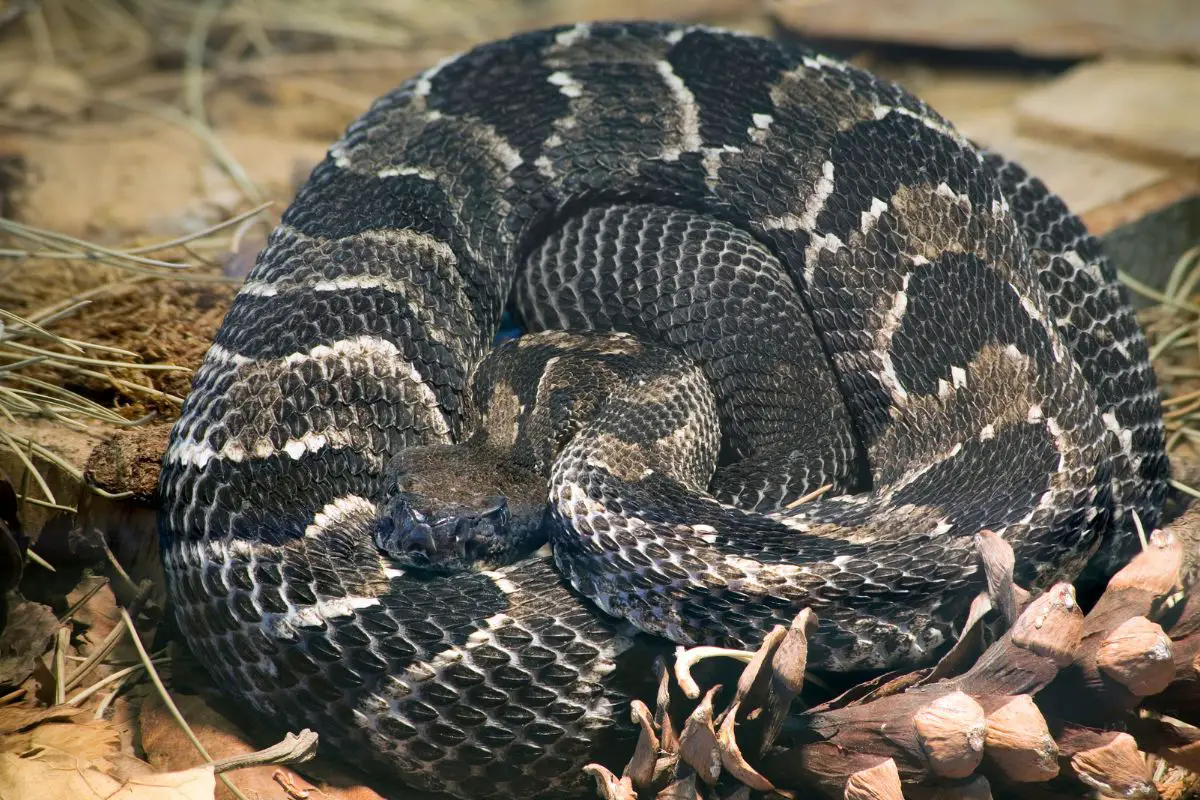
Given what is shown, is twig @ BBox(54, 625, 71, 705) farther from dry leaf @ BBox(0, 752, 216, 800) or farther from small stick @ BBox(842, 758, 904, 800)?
small stick @ BBox(842, 758, 904, 800)

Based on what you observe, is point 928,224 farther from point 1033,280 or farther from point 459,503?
point 459,503

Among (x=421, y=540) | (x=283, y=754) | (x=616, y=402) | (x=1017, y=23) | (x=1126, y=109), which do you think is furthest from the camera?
(x=1017, y=23)

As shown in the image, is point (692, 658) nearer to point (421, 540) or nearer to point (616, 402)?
point (421, 540)

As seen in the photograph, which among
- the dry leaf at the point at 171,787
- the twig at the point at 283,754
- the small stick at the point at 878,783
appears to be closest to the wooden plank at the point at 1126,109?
the small stick at the point at 878,783

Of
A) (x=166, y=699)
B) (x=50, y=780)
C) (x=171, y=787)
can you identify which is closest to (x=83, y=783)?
(x=50, y=780)

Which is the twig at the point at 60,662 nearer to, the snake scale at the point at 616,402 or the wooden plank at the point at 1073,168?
the snake scale at the point at 616,402

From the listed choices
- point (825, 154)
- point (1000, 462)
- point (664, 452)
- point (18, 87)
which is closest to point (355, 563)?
point (664, 452)

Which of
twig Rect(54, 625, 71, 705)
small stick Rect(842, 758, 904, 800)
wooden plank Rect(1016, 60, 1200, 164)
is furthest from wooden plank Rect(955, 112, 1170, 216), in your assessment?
twig Rect(54, 625, 71, 705)
